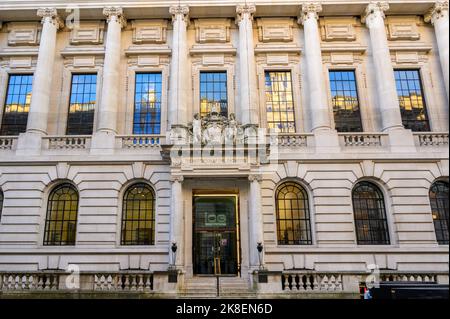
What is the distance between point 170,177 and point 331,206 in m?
8.34

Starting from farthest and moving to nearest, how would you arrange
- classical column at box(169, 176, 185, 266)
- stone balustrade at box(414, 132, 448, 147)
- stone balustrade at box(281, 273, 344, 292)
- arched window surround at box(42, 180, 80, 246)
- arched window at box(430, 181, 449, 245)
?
stone balustrade at box(414, 132, 448, 147) → arched window surround at box(42, 180, 80, 246) → arched window at box(430, 181, 449, 245) → classical column at box(169, 176, 185, 266) → stone balustrade at box(281, 273, 344, 292)

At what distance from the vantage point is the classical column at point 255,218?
1725 centimetres

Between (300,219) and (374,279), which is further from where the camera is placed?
(300,219)

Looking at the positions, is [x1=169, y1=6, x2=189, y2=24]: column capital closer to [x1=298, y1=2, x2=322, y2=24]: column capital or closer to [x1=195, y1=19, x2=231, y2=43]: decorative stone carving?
[x1=195, y1=19, x2=231, y2=43]: decorative stone carving

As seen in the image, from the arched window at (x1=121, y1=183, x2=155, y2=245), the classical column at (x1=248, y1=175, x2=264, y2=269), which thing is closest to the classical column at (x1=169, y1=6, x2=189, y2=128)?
the arched window at (x1=121, y1=183, x2=155, y2=245)

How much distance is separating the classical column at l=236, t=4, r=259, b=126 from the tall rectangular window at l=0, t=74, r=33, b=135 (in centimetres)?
1267

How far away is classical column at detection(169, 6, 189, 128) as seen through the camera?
19.9 metres

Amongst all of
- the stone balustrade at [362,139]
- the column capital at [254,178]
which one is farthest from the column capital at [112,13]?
the stone balustrade at [362,139]

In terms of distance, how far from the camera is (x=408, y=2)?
861 inches

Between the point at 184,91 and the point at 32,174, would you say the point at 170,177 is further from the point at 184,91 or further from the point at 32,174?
the point at 32,174

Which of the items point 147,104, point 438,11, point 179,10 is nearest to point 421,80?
point 438,11

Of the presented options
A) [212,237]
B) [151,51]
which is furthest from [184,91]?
[212,237]

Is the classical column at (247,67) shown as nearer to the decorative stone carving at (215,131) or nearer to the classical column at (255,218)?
the decorative stone carving at (215,131)

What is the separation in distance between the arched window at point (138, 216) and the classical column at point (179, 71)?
395 centimetres
